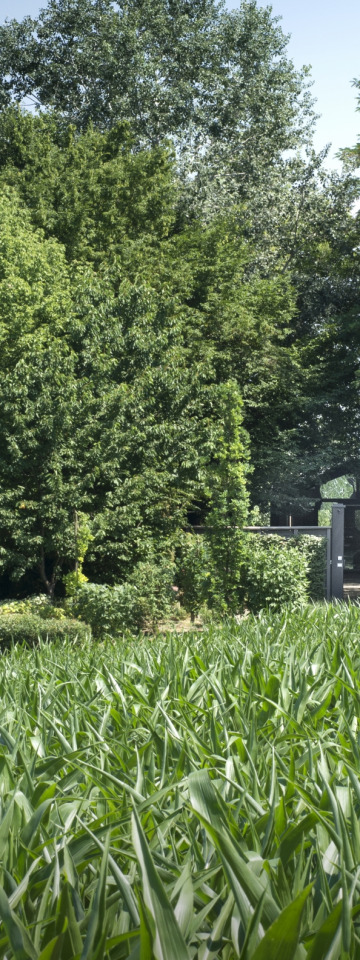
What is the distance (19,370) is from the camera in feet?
57.2

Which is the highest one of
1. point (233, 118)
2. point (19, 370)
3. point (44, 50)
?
point (44, 50)

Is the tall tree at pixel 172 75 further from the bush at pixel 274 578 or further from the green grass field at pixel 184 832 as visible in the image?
the green grass field at pixel 184 832

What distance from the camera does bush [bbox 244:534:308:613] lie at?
47.0 feet

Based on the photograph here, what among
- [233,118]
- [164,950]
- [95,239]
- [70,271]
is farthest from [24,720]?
[233,118]

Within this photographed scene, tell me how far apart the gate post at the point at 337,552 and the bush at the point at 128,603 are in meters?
3.25

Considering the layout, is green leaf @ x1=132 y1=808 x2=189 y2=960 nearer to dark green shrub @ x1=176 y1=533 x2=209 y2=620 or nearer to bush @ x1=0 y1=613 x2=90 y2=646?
bush @ x1=0 y1=613 x2=90 y2=646

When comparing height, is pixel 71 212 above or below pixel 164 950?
above

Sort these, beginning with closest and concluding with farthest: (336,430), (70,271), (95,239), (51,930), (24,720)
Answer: (51,930)
(24,720)
(70,271)
(95,239)
(336,430)

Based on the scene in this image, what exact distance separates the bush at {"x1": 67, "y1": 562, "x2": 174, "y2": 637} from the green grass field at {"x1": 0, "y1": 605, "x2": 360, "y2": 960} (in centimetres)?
1192

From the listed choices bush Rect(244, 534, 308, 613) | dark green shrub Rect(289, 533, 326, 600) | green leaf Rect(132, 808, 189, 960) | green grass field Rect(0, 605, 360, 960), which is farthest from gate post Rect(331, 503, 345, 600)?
green leaf Rect(132, 808, 189, 960)

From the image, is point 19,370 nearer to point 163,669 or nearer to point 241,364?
point 241,364

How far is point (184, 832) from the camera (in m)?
1.83

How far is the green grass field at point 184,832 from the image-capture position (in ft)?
4.21

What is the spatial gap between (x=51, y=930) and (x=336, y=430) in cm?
2761
